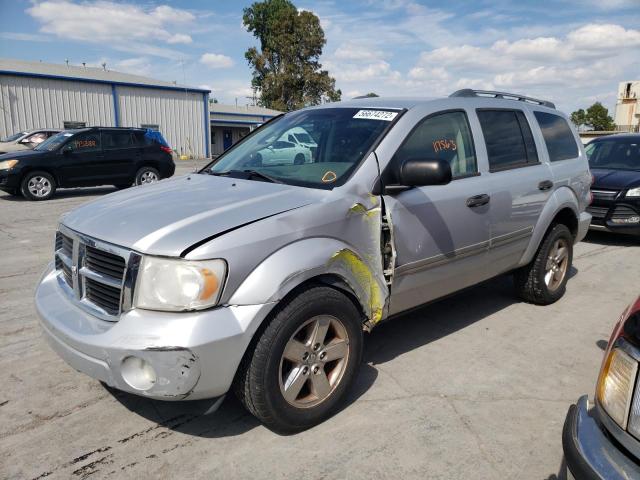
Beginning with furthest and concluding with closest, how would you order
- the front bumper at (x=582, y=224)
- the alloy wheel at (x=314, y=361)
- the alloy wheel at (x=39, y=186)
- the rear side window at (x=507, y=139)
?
the alloy wheel at (x=39, y=186)
the front bumper at (x=582, y=224)
the rear side window at (x=507, y=139)
the alloy wheel at (x=314, y=361)

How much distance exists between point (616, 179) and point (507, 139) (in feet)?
15.3

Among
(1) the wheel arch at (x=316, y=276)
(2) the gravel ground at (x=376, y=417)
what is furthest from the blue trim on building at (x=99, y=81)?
(1) the wheel arch at (x=316, y=276)

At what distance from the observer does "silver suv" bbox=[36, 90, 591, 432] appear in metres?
2.32

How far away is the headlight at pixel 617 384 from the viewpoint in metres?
1.61

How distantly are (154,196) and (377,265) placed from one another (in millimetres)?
1419

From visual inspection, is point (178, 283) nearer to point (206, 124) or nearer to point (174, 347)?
point (174, 347)

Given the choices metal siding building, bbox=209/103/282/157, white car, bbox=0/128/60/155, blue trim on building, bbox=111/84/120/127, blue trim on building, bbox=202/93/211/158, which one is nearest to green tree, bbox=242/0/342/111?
metal siding building, bbox=209/103/282/157

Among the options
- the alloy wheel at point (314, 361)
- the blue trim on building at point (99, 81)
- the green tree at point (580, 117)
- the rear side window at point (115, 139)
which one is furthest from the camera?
the green tree at point (580, 117)

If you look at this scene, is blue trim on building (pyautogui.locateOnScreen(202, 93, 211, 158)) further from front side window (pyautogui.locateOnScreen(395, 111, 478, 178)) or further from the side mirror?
the side mirror

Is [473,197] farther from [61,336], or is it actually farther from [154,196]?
[61,336]

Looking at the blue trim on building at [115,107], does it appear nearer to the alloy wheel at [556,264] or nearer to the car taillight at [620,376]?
the alloy wheel at [556,264]

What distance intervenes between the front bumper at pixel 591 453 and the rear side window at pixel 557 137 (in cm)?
339

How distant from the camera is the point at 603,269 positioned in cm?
625

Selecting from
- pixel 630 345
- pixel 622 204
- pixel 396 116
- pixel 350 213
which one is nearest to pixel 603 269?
pixel 622 204
